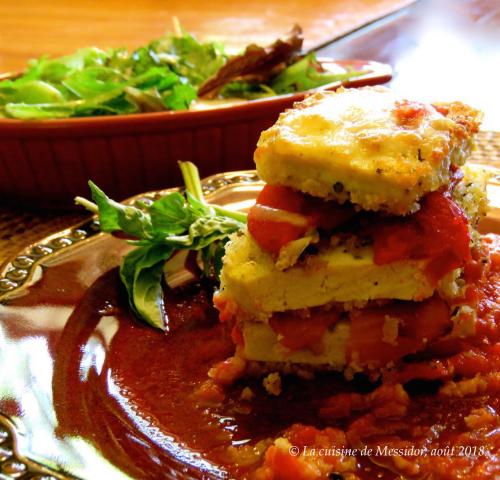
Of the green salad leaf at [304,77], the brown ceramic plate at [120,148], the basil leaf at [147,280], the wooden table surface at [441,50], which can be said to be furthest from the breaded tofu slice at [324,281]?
the wooden table surface at [441,50]

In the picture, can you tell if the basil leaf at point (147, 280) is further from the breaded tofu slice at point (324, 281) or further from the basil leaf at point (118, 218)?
the breaded tofu slice at point (324, 281)

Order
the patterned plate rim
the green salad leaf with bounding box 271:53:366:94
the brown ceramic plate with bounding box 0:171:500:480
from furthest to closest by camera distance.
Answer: the green salad leaf with bounding box 271:53:366:94
the brown ceramic plate with bounding box 0:171:500:480
the patterned plate rim

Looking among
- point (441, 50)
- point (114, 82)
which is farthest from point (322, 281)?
point (441, 50)

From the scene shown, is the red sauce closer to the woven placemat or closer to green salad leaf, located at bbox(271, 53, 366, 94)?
the woven placemat

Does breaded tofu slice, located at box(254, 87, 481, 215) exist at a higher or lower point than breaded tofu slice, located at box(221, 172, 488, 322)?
higher

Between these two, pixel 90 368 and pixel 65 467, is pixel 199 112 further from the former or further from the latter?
pixel 65 467

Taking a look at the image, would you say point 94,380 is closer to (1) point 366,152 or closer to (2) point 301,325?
(2) point 301,325

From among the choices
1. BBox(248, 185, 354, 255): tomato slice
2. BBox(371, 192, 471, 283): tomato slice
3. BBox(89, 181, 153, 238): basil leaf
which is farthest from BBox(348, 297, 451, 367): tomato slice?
BBox(89, 181, 153, 238): basil leaf
